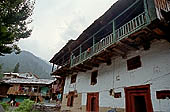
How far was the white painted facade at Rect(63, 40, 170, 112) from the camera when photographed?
538 cm

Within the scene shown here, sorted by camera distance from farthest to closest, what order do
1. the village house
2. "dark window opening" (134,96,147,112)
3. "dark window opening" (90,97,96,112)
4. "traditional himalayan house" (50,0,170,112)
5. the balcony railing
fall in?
the village house → "dark window opening" (90,97,96,112) → "dark window opening" (134,96,147,112) → the balcony railing → "traditional himalayan house" (50,0,170,112)

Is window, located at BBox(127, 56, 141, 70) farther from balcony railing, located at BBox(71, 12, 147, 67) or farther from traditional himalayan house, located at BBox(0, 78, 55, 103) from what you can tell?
traditional himalayan house, located at BBox(0, 78, 55, 103)

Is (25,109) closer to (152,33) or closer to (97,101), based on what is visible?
(97,101)

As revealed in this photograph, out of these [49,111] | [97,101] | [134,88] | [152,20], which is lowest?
[49,111]

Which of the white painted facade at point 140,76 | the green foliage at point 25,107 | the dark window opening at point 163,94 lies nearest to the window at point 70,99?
the white painted facade at point 140,76

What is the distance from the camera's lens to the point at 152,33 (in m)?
5.51

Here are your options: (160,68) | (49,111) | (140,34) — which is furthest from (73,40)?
(49,111)

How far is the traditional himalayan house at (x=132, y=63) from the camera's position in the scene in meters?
5.32

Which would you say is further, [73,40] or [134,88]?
[73,40]

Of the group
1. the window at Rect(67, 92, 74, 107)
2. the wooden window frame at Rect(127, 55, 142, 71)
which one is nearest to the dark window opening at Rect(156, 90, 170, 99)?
the wooden window frame at Rect(127, 55, 142, 71)

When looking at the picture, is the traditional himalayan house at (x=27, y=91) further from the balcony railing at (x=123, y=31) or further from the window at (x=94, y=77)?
the balcony railing at (x=123, y=31)

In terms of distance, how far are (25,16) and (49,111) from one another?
11.6 meters

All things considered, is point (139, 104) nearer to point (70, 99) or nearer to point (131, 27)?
point (131, 27)

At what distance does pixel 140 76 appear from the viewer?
20.9ft
